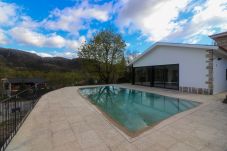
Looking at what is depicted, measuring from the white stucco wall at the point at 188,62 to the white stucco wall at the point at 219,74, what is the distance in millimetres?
864

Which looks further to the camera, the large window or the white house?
the large window

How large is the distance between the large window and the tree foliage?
396 cm

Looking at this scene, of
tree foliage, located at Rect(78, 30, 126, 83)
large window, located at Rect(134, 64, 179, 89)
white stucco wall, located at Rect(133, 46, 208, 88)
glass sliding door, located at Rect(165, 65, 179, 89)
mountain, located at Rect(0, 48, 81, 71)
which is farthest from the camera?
mountain, located at Rect(0, 48, 81, 71)

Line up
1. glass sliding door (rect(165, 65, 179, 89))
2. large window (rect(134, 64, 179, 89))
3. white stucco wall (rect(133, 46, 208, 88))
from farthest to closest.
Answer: large window (rect(134, 64, 179, 89)) < glass sliding door (rect(165, 65, 179, 89)) < white stucco wall (rect(133, 46, 208, 88))

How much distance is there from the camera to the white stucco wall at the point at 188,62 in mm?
9705

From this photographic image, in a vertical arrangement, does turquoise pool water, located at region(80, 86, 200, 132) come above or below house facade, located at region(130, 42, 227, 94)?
below

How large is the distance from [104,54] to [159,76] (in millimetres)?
8586

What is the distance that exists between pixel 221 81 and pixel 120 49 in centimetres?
1227

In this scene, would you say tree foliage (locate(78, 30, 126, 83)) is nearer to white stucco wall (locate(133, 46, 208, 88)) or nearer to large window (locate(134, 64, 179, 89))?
large window (locate(134, 64, 179, 89))

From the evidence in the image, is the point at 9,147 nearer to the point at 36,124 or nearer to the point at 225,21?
the point at 36,124

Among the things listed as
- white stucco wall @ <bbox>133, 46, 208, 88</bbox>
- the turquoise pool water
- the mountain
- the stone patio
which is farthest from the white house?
the mountain

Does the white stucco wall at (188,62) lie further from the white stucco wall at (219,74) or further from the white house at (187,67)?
the white stucco wall at (219,74)

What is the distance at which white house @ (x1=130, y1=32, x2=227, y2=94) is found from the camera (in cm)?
945

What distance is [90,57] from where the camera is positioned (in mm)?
19281
